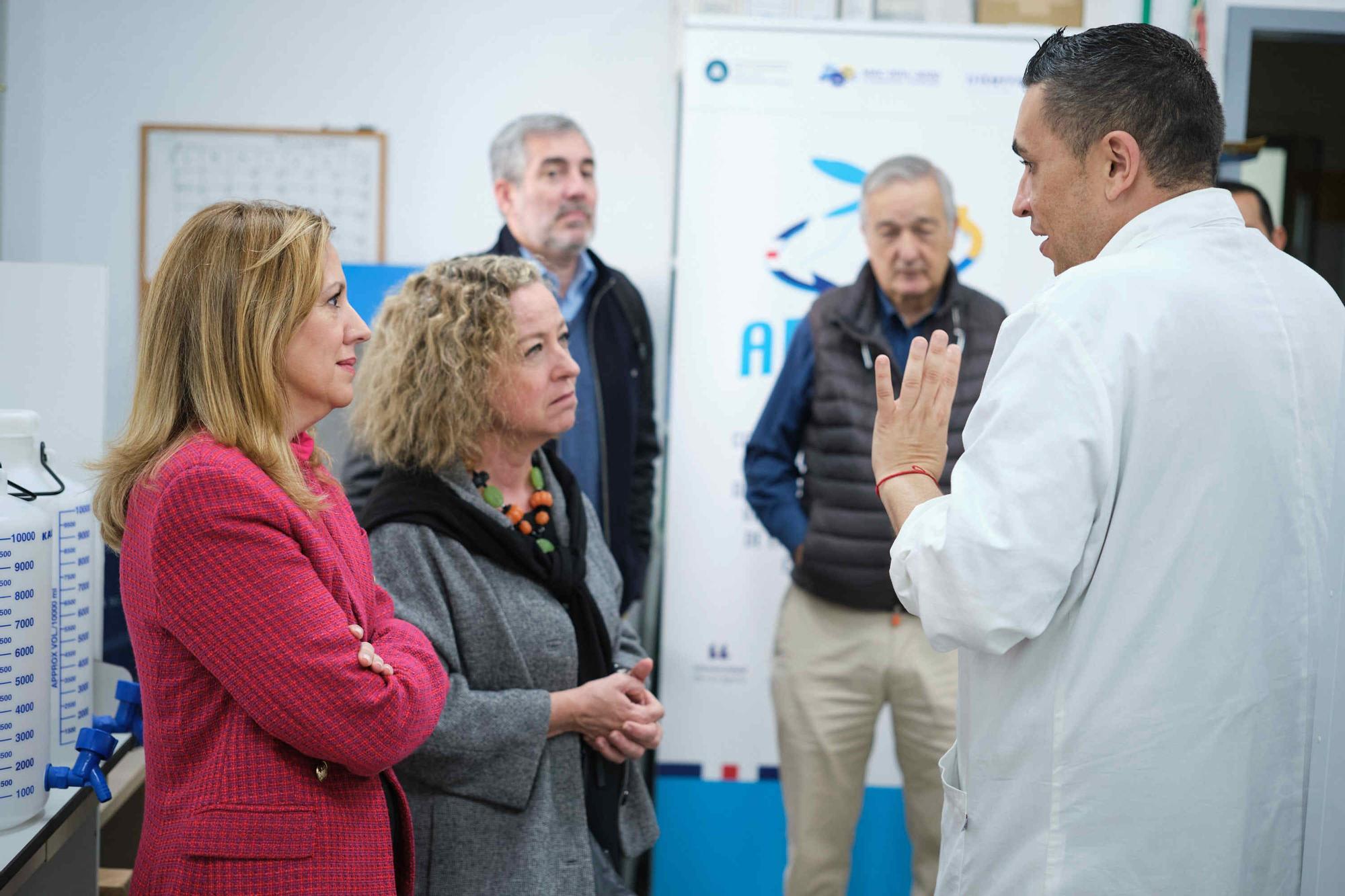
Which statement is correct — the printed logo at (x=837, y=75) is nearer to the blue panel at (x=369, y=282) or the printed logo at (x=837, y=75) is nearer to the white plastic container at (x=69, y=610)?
the blue panel at (x=369, y=282)

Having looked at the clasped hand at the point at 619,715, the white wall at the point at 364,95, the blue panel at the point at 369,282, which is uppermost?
the white wall at the point at 364,95

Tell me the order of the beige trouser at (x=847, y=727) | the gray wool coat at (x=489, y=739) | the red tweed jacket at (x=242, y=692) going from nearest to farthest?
1. the red tweed jacket at (x=242, y=692)
2. the gray wool coat at (x=489, y=739)
3. the beige trouser at (x=847, y=727)

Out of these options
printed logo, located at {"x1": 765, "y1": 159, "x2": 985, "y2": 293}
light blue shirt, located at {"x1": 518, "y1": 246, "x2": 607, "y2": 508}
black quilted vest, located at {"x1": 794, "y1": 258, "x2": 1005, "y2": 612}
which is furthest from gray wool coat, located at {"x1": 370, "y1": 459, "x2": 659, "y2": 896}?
printed logo, located at {"x1": 765, "y1": 159, "x2": 985, "y2": 293}

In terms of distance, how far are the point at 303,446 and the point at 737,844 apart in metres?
2.05

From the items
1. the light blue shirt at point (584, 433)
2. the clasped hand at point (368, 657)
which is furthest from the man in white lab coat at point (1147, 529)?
the light blue shirt at point (584, 433)

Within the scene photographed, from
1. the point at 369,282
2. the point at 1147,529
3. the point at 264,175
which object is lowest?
the point at 1147,529

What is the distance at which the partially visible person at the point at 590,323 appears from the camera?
3.12 metres

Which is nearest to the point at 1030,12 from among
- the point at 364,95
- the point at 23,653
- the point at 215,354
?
the point at 364,95

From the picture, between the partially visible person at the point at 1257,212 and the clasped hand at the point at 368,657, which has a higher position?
the partially visible person at the point at 1257,212

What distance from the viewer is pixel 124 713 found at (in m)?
1.54

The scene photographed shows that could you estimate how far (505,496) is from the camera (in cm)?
192

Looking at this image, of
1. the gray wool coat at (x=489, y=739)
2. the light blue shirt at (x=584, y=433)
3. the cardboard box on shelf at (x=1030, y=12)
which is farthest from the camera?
the cardboard box on shelf at (x=1030, y=12)

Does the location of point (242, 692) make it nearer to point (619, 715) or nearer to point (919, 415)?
point (619, 715)

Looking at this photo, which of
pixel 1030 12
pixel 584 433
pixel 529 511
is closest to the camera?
pixel 529 511
